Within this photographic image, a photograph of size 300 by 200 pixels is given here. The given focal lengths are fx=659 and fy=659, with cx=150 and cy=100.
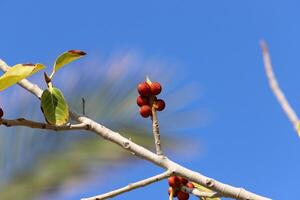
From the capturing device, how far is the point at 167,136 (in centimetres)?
326

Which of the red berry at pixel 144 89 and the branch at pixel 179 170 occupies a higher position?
the red berry at pixel 144 89

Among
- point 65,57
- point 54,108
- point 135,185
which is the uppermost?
point 65,57

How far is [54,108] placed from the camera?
1.21 metres

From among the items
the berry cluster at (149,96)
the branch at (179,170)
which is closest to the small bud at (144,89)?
the berry cluster at (149,96)

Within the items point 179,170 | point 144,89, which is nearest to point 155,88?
point 144,89

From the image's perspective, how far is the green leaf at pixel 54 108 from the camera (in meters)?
1.21

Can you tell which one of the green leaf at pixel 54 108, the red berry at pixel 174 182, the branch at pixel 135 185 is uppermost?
the green leaf at pixel 54 108

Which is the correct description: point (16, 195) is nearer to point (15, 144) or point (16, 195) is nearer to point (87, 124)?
point (15, 144)

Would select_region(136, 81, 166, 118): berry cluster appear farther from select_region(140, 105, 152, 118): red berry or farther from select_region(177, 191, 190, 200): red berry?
select_region(177, 191, 190, 200): red berry

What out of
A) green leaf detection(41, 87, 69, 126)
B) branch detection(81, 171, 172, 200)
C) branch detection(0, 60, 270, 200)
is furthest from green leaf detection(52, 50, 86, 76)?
branch detection(81, 171, 172, 200)

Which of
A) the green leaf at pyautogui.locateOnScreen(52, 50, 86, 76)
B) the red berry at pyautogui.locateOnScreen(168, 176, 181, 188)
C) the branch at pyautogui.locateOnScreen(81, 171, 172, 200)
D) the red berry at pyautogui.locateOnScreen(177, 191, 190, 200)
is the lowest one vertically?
the branch at pyautogui.locateOnScreen(81, 171, 172, 200)

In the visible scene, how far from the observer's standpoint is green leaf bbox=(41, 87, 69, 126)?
1.21 metres

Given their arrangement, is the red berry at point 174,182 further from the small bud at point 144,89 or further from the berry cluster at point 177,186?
the small bud at point 144,89

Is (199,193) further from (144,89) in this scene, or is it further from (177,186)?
(144,89)
